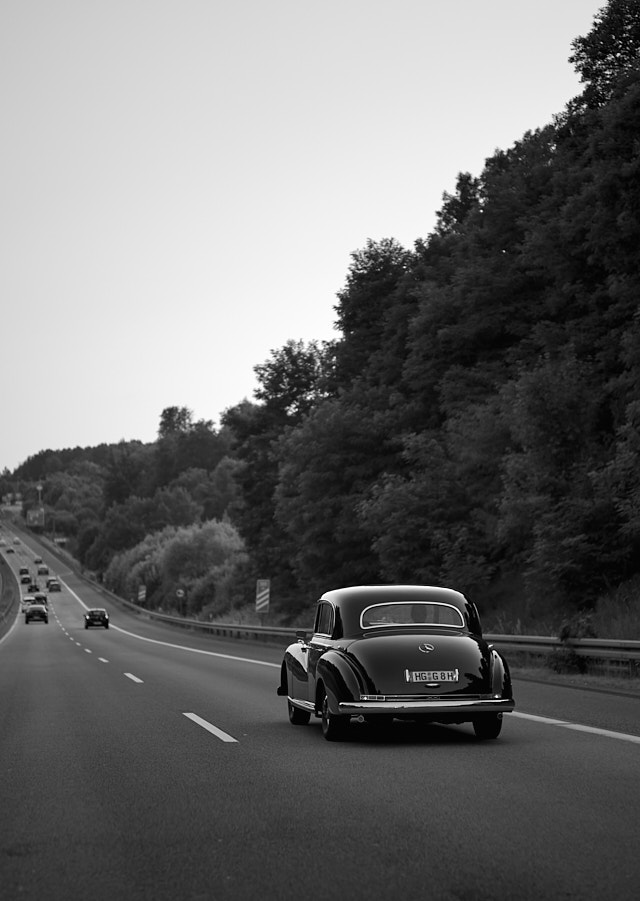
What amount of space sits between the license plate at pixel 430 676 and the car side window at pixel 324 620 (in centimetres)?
131

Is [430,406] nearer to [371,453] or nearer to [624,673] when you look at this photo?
[371,453]

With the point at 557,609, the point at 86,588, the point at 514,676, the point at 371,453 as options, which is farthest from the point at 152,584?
the point at 514,676

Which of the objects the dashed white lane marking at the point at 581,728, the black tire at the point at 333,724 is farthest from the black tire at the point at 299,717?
the dashed white lane marking at the point at 581,728

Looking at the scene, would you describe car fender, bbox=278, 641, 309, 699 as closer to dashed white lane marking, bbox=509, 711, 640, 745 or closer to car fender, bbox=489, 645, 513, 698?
car fender, bbox=489, 645, 513, 698

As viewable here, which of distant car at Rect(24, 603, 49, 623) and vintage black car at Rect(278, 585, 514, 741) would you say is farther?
distant car at Rect(24, 603, 49, 623)

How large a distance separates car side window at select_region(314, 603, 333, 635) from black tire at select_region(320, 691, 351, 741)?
2.64ft

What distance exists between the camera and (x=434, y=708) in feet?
33.9

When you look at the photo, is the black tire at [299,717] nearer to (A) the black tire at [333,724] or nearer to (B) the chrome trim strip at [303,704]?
(B) the chrome trim strip at [303,704]

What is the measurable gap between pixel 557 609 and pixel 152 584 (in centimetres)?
11037

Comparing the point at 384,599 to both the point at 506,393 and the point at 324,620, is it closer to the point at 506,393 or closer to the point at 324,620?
the point at 324,620

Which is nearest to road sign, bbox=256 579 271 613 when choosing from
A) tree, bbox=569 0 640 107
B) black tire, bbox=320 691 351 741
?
tree, bbox=569 0 640 107

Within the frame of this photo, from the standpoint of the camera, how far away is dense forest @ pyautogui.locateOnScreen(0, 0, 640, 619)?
29.8m

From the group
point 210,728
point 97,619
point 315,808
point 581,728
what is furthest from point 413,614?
point 97,619

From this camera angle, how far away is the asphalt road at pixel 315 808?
5.43 m
